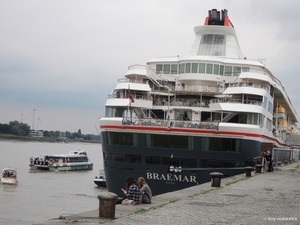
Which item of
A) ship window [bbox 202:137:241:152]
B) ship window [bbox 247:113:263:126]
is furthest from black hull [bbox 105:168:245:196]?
ship window [bbox 247:113:263:126]

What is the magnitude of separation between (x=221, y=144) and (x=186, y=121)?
2950 mm

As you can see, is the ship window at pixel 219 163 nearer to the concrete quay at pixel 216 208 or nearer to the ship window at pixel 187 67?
the ship window at pixel 187 67

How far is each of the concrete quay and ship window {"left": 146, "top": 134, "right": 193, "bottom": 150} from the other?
32.8 ft

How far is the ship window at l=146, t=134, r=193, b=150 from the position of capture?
1404 inches

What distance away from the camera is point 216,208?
57.8 ft

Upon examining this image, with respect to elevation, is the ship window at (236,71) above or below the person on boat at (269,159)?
above

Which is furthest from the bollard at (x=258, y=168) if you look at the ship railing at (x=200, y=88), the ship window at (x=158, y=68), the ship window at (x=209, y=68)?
the ship window at (x=158, y=68)

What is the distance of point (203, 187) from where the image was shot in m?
24.4

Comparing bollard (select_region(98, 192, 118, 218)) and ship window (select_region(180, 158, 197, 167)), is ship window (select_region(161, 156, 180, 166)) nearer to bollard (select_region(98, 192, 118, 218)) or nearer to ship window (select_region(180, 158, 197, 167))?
ship window (select_region(180, 158, 197, 167))

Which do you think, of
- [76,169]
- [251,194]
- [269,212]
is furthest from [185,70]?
[76,169]

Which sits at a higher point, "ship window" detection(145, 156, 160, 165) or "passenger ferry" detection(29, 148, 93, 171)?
"ship window" detection(145, 156, 160, 165)

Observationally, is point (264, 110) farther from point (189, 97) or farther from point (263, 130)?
point (189, 97)

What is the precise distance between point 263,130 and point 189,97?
6220 millimetres

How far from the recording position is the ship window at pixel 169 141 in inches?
1404
